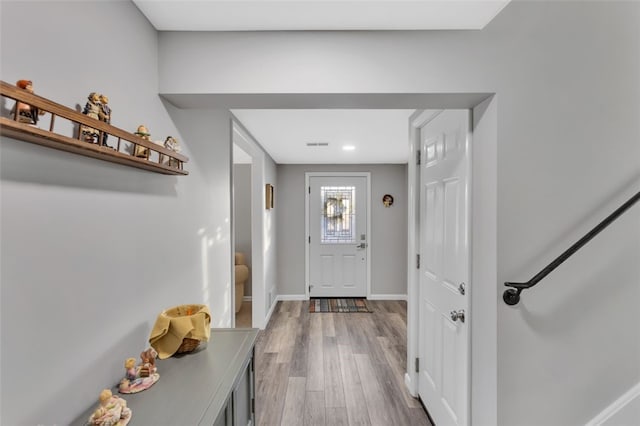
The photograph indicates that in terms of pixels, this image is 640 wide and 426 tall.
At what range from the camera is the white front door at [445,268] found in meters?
1.55

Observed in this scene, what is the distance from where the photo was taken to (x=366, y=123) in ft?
8.29

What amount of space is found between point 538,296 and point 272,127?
7.53ft

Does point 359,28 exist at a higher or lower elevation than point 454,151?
higher

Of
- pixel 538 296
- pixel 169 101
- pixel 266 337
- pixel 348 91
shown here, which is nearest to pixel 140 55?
pixel 169 101

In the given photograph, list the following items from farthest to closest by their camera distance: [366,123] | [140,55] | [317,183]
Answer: [317,183] < [366,123] < [140,55]

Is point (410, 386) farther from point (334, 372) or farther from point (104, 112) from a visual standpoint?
point (104, 112)

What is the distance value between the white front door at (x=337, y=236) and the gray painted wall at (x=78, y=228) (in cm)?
344

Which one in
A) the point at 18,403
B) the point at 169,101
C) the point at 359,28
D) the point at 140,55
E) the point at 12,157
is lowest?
the point at 18,403

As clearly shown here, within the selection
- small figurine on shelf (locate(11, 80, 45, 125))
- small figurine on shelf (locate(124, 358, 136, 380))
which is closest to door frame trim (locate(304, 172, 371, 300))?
small figurine on shelf (locate(124, 358, 136, 380))

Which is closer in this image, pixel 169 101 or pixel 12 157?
pixel 12 157

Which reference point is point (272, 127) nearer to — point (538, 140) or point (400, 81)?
point (400, 81)

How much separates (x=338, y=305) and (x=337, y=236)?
1099 mm

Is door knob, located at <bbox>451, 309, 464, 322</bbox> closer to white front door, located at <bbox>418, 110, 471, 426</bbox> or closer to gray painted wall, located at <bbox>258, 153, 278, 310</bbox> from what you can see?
white front door, located at <bbox>418, 110, 471, 426</bbox>

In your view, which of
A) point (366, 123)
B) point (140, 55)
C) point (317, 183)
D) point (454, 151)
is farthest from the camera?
point (317, 183)
